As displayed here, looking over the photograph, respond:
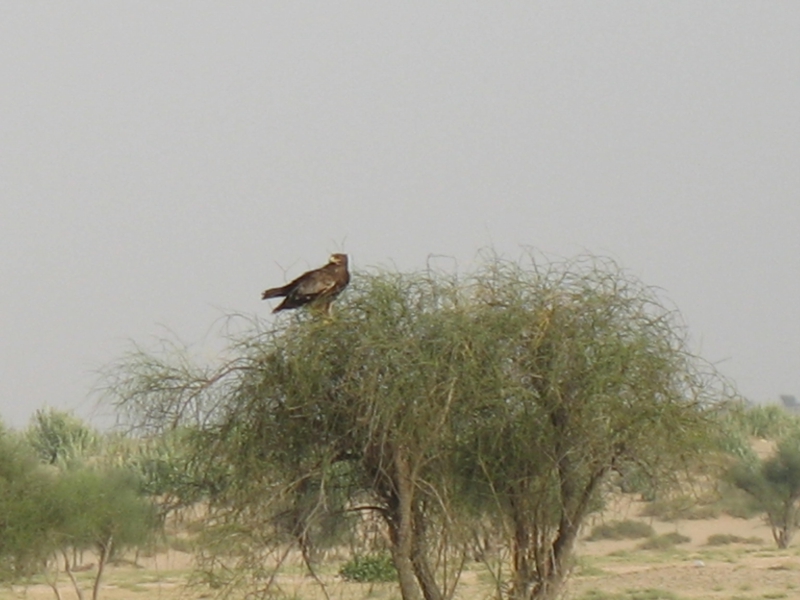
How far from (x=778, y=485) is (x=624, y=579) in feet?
43.4

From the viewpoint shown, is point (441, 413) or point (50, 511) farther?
point (50, 511)

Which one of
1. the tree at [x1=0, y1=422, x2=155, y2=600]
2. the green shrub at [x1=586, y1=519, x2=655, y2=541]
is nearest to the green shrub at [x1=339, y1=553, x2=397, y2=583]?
the tree at [x1=0, y1=422, x2=155, y2=600]

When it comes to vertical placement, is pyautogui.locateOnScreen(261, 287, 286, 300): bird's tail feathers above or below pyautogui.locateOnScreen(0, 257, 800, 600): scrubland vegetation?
above

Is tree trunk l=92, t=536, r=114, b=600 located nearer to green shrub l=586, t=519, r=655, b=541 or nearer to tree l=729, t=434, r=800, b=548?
tree l=729, t=434, r=800, b=548

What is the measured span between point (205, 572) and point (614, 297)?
4.95 metres

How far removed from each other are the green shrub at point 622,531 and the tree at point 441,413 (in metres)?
34.8

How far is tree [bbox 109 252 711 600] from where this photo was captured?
12.6 metres

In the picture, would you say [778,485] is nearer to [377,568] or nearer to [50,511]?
[50,511]

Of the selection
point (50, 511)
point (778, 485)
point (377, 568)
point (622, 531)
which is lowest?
point (377, 568)

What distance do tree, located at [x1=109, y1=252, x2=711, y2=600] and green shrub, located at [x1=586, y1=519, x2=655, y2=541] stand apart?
114 feet

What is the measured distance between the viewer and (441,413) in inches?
494

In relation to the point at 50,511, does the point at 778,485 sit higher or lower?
lower

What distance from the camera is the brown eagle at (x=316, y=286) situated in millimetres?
12008

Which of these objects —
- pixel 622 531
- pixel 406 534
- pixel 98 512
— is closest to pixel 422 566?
pixel 406 534
